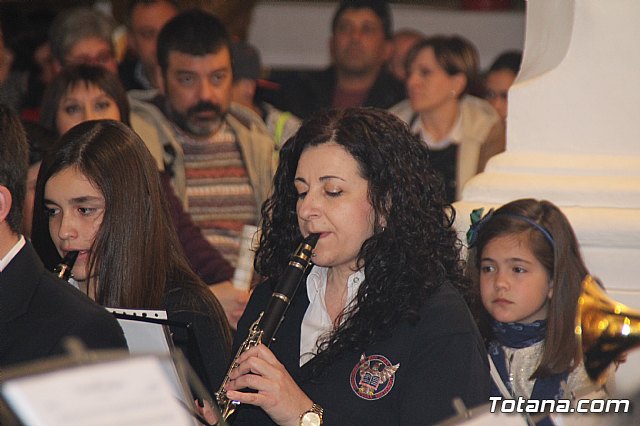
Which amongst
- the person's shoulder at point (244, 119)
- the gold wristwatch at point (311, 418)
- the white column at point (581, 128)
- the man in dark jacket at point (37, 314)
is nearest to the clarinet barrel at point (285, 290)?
the gold wristwatch at point (311, 418)

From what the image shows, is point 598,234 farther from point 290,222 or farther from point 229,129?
point 229,129

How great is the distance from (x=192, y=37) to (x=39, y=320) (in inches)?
109

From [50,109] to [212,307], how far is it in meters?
1.96

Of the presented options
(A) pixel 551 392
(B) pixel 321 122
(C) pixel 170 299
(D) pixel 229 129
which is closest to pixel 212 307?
(C) pixel 170 299

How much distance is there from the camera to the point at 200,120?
15.8 ft

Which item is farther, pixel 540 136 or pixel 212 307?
pixel 540 136

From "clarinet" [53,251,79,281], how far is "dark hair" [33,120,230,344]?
0.22 feet

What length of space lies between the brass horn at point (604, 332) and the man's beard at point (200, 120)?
8.43 feet

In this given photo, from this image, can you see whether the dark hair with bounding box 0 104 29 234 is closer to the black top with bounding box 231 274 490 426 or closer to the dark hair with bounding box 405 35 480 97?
the black top with bounding box 231 274 490 426

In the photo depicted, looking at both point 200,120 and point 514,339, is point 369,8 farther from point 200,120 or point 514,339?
point 514,339

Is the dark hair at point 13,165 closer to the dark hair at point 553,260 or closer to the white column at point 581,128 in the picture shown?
the dark hair at point 553,260

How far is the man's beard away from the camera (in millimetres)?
4797

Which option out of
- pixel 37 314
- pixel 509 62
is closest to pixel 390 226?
pixel 37 314

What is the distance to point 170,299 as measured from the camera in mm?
3109
